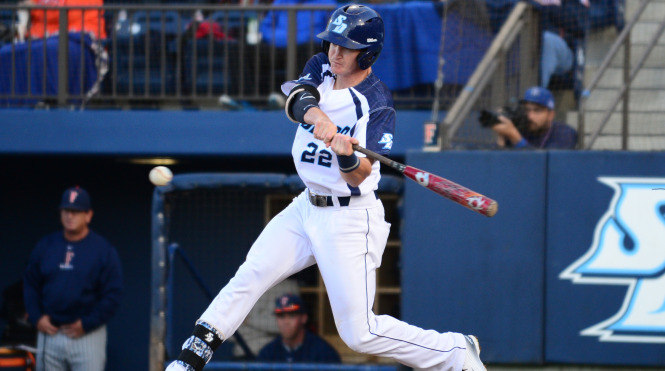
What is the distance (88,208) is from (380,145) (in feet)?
13.1

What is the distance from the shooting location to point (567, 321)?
6648mm

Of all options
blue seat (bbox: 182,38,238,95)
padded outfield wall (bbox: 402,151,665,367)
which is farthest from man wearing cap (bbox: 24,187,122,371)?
padded outfield wall (bbox: 402,151,665,367)

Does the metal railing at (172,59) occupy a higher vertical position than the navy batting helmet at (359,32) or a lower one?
higher

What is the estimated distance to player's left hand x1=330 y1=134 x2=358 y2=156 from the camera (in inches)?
168

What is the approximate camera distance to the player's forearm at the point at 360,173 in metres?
4.38

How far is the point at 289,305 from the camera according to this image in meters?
7.34

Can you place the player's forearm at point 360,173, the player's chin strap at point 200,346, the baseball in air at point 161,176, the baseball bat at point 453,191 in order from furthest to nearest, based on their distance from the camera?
the baseball in air at point 161,176
the player's chin strap at point 200,346
the player's forearm at point 360,173
the baseball bat at point 453,191

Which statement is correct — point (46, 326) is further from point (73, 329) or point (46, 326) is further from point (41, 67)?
point (41, 67)

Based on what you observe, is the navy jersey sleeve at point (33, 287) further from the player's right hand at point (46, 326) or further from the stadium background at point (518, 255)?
the stadium background at point (518, 255)

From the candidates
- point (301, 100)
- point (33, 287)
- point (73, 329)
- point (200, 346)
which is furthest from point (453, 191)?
point (33, 287)

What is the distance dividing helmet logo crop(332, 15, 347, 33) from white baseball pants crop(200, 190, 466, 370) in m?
0.81

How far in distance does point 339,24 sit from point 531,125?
2757mm

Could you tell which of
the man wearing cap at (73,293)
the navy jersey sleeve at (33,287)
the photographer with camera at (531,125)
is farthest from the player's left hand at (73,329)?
the photographer with camera at (531,125)

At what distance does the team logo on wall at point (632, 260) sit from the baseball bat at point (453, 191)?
2556mm
